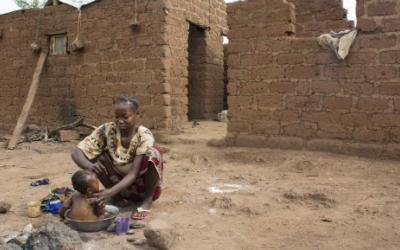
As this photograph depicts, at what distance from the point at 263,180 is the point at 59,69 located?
584cm

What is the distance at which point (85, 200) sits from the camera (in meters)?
3.19

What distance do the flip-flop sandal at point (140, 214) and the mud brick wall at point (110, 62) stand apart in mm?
3721

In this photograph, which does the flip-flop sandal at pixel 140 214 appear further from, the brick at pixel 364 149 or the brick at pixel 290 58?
the brick at pixel 290 58

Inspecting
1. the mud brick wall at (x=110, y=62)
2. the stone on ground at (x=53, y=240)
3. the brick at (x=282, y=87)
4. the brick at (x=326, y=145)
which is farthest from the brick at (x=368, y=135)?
the stone on ground at (x=53, y=240)

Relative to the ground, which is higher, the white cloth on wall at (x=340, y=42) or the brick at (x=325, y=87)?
the white cloth on wall at (x=340, y=42)

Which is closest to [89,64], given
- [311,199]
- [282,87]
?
[282,87]

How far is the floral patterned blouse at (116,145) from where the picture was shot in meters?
3.56

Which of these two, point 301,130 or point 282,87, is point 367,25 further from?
point 301,130

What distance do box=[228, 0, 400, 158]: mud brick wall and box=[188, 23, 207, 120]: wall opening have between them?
3174mm

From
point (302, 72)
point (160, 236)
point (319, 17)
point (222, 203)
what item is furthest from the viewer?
point (319, 17)

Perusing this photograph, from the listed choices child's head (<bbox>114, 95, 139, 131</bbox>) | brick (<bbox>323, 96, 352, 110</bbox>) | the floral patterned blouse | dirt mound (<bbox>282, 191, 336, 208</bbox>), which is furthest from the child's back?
brick (<bbox>323, 96, 352, 110</bbox>)

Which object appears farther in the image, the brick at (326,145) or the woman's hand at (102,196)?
the brick at (326,145)

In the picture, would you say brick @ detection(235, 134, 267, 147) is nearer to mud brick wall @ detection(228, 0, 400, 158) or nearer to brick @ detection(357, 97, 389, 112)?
mud brick wall @ detection(228, 0, 400, 158)

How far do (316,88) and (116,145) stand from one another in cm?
337
